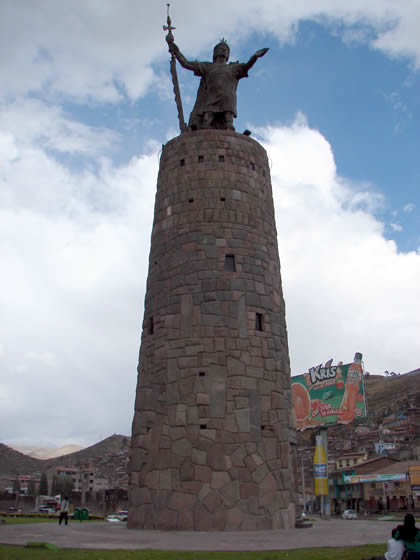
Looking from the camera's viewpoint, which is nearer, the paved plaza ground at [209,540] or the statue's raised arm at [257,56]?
the paved plaza ground at [209,540]

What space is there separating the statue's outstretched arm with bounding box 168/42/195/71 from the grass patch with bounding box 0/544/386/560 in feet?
46.9

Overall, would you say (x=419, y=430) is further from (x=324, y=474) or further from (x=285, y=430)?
(x=285, y=430)

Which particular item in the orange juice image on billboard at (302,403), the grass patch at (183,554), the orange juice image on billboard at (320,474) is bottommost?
the grass patch at (183,554)

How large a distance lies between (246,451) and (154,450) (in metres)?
2.16

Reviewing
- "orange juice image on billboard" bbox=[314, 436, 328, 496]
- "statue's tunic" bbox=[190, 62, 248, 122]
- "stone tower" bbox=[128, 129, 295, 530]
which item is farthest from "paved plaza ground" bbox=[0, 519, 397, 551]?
"orange juice image on billboard" bbox=[314, 436, 328, 496]

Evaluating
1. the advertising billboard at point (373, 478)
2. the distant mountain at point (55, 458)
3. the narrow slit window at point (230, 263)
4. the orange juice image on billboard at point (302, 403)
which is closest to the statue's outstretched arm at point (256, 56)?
the narrow slit window at point (230, 263)

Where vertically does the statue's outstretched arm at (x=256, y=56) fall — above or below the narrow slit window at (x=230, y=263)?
above

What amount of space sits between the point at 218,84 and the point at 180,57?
5.80 feet

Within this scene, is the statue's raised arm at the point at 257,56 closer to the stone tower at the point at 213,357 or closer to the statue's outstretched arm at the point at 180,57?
the statue's outstretched arm at the point at 180,57

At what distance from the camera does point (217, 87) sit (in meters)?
16.8

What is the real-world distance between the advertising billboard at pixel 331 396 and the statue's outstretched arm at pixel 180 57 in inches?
1076

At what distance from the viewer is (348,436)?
97.8m

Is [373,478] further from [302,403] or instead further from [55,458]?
[55,458]

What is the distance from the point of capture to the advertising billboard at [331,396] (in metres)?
38.3
